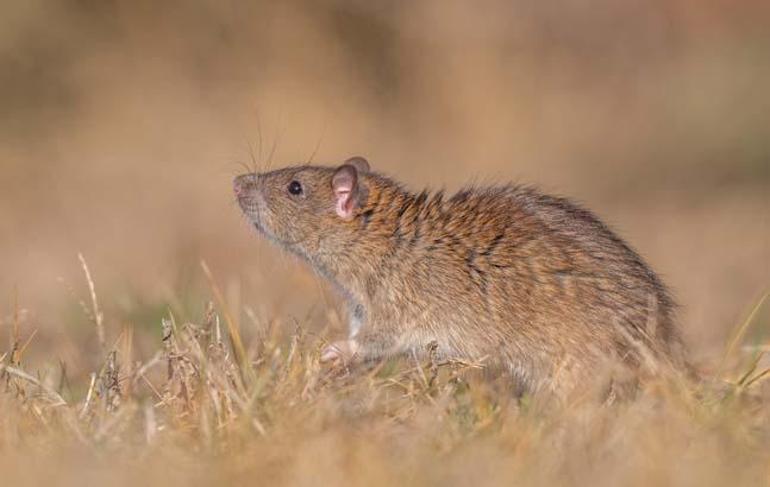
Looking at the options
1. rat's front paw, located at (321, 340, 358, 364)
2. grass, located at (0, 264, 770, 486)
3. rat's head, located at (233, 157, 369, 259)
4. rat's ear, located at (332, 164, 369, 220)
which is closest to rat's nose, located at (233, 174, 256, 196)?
A: rat's head, located at (233, 157, 369, 259)

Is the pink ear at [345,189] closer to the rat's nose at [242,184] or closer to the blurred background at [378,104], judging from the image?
the rat's nose at [242,184]

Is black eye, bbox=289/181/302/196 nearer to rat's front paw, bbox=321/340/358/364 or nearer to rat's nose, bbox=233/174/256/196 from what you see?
rat's nose, bbox=233/174/256/196

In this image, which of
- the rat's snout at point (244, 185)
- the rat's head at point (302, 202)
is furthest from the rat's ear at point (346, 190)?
the rat's snout at point (244, 185)

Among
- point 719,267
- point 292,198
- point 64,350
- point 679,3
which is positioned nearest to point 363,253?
point 292,198

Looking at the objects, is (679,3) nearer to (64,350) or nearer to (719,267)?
(719,267)

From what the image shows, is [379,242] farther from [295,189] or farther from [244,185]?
[244,185]

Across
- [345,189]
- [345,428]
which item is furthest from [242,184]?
[345,428]

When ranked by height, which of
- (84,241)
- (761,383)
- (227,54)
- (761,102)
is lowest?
(84,241)
